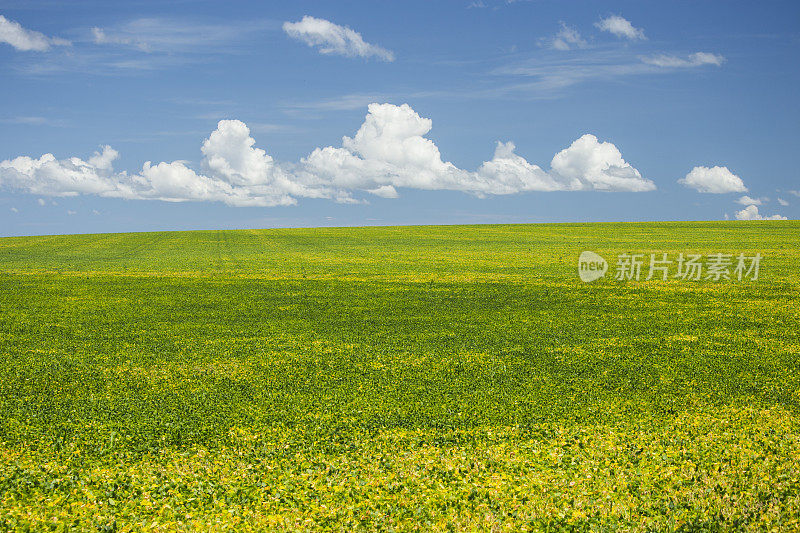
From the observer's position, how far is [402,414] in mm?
9742

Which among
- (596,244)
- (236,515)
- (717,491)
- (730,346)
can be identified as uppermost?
(596,244)

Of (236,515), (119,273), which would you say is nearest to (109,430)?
(236,515)

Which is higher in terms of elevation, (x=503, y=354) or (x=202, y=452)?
(x=503, y=354)

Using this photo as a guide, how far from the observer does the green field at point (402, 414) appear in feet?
23.0

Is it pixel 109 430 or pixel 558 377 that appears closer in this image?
pixel 109 430

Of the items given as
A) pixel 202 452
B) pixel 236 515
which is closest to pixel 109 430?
pixel 202 452

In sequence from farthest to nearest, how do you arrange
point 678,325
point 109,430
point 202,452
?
point 678,325 < point 109,430 < point 202,452

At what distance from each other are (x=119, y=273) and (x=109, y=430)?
25.8 m

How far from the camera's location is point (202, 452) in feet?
27.8

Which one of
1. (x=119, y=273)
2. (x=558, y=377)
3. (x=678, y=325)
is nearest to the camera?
(x=558, y=377)

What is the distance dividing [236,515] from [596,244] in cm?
5091

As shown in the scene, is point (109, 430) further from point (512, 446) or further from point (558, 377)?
point (558, 377)

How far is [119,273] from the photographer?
3253 centimetres

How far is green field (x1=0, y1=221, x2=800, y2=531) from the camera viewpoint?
23.0 ft
